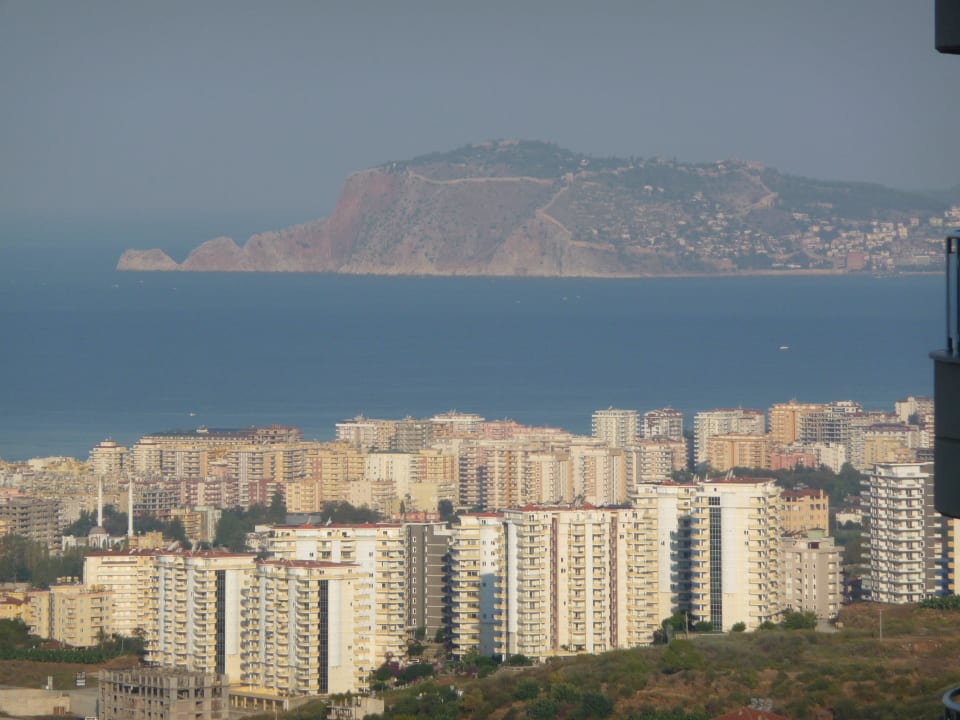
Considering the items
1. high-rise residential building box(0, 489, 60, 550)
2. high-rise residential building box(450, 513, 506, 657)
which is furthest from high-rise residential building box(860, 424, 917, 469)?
high-rise residential building box(450, 513, 506, 657)

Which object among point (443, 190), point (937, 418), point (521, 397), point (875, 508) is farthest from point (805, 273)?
point (937, 418)

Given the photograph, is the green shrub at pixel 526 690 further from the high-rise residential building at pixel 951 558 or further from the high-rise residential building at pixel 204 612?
the high-rise residential building at pixel 951 558

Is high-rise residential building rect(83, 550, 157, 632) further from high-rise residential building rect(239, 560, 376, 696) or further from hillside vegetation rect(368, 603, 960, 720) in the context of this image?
hillside vegetation rect(368, 603, 960, 720)

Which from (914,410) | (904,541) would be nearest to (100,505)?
(904,541)

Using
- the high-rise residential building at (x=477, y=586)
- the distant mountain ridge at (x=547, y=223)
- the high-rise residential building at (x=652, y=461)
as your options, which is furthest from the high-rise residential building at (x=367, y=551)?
the distant mountain ridge at (x=547, y=223)

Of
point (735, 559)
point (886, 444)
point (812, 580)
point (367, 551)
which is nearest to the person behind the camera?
point (735, 559)

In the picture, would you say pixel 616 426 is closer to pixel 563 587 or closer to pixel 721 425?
pixel 721 425
